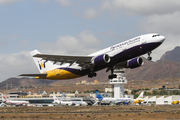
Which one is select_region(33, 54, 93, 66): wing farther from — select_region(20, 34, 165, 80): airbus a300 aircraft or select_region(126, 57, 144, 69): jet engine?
select_region(126, 57, 144, 69): jet engine

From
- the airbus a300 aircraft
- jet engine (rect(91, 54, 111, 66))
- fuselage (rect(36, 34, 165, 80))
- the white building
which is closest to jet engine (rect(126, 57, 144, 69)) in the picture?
the airbus a300 aircraft

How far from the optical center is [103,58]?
171ft

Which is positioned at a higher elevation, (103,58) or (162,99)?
(103,58)

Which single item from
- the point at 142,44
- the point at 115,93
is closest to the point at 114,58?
the point at 142,44

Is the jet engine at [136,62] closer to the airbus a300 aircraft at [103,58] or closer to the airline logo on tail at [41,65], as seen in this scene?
the airbus a300 aircraft at [103,58]

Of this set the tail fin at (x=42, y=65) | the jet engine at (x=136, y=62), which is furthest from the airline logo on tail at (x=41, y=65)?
the jet engine at (x=136, y=62)

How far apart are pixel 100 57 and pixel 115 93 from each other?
129m

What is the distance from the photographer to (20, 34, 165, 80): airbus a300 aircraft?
162 feet

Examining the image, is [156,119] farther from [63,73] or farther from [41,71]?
[41,71]

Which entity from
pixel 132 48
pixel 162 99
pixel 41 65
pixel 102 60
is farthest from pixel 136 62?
pixel 162 99

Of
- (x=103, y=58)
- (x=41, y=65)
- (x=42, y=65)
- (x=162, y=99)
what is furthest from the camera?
(x=162, y=99)

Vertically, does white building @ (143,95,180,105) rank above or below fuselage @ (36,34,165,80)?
below

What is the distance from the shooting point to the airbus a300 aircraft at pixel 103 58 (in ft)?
162

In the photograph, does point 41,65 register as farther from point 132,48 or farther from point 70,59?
point 132,48
